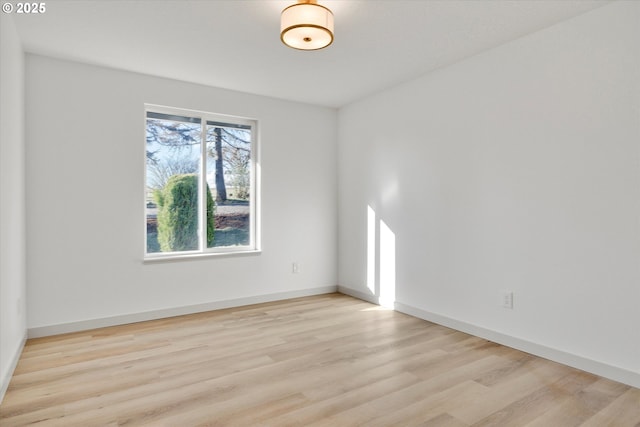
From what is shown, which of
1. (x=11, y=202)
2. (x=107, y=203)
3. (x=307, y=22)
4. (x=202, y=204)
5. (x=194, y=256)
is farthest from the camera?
(x=202, y=204)

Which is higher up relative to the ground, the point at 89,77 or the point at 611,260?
the point at 89,77

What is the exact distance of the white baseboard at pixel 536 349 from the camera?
251 centimetres

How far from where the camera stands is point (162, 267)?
3975mm

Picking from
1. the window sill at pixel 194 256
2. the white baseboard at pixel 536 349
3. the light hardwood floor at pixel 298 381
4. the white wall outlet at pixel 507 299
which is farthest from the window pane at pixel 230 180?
the white wall outlet at pixel 507 299

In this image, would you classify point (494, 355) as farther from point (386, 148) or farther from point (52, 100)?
point (52, 100)

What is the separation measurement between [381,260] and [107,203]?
2.92 m

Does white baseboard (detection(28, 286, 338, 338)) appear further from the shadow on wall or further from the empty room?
the shadow on wall

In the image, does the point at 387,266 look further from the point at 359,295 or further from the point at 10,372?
the point at 10,372

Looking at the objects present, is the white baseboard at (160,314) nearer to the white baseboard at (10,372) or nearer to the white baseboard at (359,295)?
the white baseboard at (359,295)

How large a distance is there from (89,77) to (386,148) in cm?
305

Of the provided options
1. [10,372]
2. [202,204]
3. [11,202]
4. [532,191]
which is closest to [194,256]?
[202,204]

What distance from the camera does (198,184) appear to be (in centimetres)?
432

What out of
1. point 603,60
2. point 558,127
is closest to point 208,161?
point 558,127

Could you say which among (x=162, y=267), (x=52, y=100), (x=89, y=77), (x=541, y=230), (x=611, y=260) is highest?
(x=89, y=77)
